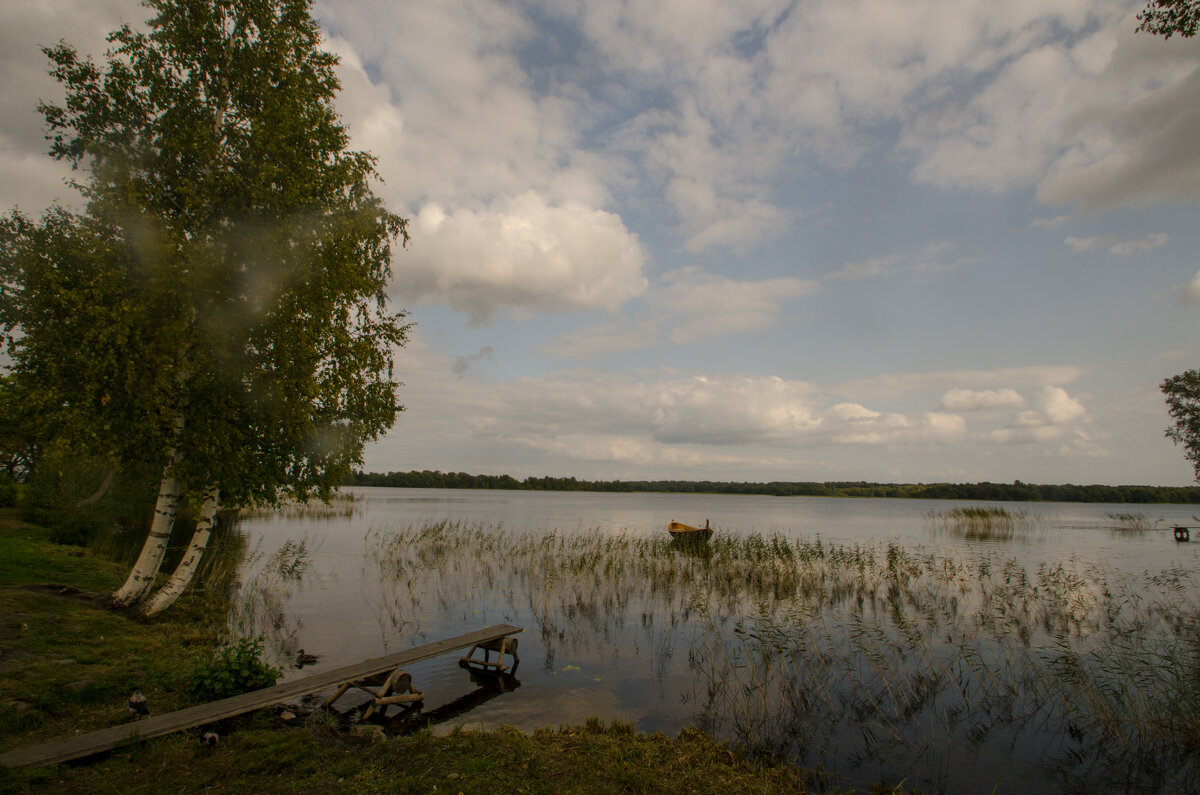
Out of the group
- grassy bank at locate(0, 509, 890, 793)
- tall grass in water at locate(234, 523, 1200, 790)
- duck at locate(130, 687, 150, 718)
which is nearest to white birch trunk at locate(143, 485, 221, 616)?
grassy bank at locate(0, 509, 890, 793)

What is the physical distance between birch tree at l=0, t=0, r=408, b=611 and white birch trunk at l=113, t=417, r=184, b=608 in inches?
1.5

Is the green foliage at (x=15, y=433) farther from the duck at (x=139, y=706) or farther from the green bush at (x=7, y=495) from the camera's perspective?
the duck at (x=139, y=706)

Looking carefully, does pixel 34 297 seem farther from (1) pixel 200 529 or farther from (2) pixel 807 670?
(2) pixel 807 670

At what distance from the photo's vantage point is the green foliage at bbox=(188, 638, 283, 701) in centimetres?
845

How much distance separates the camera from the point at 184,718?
7.21 meters

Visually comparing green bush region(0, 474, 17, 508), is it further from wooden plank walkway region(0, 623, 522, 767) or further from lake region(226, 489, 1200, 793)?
wooden plank walkway region(0, 623, 522, 767)

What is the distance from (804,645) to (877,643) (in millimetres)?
2335

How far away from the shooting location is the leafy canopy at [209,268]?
431 inches

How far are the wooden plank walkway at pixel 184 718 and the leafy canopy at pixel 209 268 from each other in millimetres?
5463

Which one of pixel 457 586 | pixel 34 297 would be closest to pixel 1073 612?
pixel 457 586

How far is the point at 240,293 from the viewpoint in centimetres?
1284

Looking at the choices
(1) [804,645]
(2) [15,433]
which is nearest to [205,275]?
(2) [15,433]

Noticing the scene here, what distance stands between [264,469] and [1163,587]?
93.1 feet

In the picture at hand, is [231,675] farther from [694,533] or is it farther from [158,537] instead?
[694,533]
